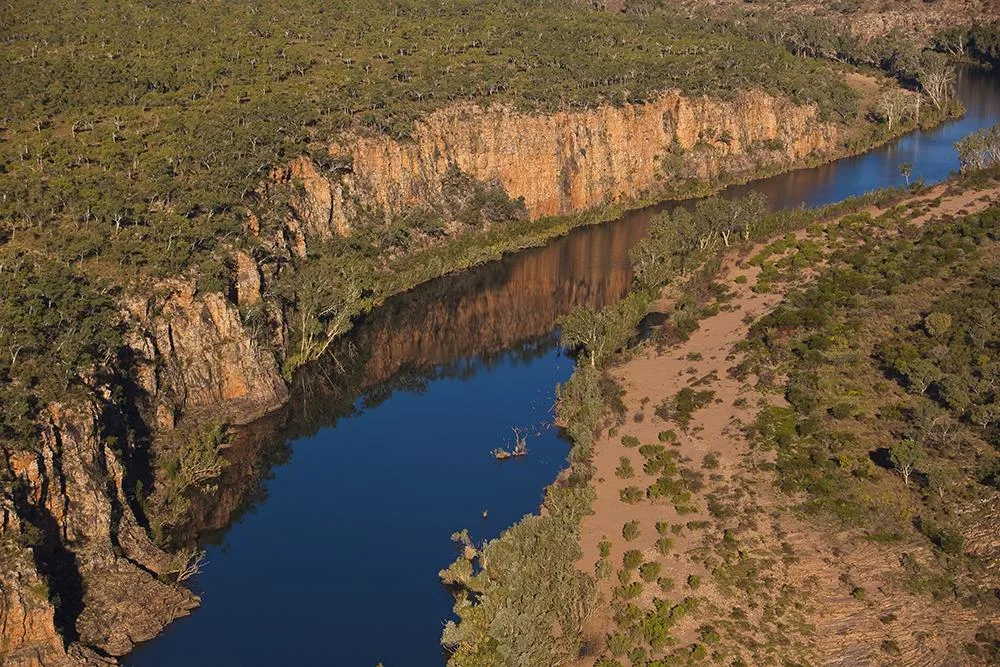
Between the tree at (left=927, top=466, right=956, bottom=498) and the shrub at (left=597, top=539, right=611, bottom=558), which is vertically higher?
the tree at (left=927, top=466, right=956, bottom=498)

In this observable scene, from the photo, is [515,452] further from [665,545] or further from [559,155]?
[559,155]

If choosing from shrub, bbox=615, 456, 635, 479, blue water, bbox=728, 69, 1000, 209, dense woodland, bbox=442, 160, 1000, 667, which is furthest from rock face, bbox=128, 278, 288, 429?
blue water, bbox=728, 69, 1000, 209

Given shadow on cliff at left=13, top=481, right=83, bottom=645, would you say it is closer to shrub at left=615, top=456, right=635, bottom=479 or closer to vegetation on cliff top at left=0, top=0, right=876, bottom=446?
vegetation on cliff top at left=0, top=0, right=876, bottom=446

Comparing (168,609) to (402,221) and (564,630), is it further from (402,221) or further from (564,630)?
(402,221)

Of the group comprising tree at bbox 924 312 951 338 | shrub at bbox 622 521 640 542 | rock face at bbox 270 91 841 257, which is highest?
rock face at bbox 270 91 841 257

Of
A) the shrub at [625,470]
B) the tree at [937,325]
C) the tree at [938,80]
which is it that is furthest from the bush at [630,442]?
the tree at [938,80]

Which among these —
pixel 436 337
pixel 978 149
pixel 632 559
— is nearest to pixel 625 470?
pixel 632 559

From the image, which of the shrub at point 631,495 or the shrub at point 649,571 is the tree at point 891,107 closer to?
the shrub at point 631,495
